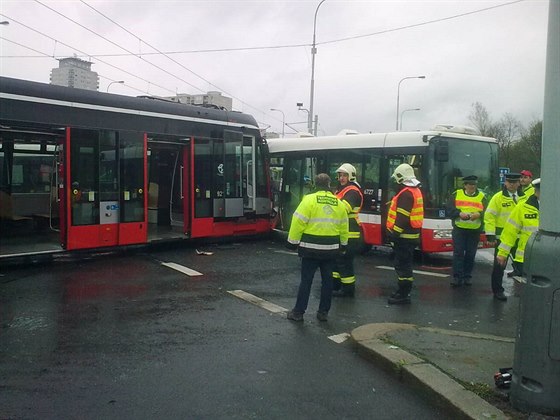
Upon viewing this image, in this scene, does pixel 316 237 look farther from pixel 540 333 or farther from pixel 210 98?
pixel 210 98

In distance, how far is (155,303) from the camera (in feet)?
25.4

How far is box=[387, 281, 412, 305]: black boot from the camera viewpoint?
26.2 feet

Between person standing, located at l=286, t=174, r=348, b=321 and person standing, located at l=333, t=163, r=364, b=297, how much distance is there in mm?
1255

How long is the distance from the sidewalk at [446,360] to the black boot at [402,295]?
1472 millimetres

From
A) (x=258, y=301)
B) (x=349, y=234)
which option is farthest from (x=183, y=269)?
(x=349, y=234)

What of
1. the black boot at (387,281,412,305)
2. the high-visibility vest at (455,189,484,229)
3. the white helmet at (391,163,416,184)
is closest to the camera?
the black boot at (387,281,412,305)

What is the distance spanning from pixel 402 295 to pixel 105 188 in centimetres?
637

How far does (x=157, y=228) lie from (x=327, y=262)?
8.54 m

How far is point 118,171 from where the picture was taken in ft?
37.1

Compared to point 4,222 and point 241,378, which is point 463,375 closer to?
point 241,378

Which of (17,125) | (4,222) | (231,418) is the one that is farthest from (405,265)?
(4,222)

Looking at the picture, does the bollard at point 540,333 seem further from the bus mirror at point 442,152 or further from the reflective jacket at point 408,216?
the bus mirror at point 442,152

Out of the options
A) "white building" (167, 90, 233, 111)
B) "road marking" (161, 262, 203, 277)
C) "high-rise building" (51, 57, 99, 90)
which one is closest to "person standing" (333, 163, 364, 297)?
"road marking" (161, 262, 203, 277)

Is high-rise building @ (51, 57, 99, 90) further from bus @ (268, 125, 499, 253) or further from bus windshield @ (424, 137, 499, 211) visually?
bus windshield @ (424, 137, 499, 211)
